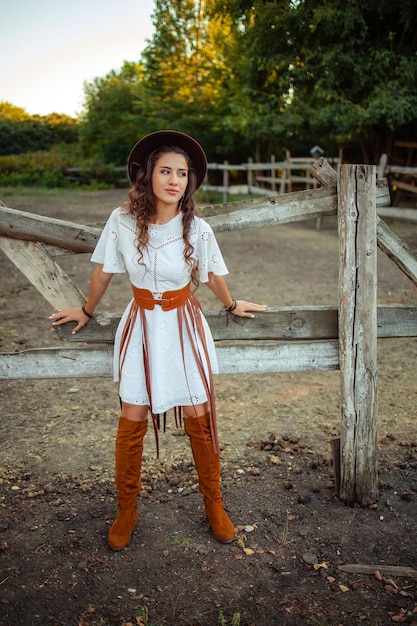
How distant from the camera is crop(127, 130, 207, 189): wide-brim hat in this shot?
95.7 inches

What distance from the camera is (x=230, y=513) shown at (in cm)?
288

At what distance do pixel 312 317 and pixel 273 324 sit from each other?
20 centimetres

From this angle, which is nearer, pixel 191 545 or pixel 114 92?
pixel 191 545

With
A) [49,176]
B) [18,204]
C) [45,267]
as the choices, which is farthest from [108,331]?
[49,176]

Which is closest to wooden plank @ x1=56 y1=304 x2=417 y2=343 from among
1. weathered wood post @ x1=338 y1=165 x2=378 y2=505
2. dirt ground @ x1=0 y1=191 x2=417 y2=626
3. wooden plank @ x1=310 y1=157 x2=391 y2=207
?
weathered wood post @ x1=338 y1=165 x2=378 y2=505

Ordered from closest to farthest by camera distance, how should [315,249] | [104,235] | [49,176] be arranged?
[104,235], [315,249], [49,176]

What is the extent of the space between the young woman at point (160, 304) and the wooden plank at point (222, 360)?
169 millimetres

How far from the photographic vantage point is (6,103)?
5644 cm

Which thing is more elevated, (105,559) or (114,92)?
(114,92)

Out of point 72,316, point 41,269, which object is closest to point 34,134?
point 41,269

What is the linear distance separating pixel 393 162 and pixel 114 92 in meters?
23.8

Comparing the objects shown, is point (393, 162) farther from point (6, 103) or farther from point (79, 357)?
point (6, 103)

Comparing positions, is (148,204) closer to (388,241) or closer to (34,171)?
(388,241)

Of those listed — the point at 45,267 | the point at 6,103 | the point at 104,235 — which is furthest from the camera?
the point at 6,103
